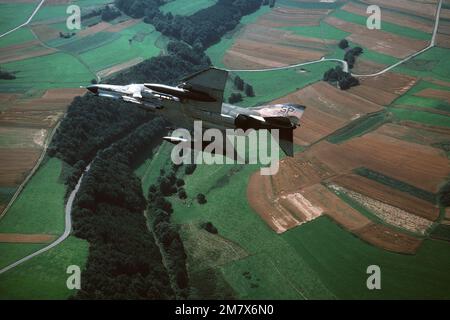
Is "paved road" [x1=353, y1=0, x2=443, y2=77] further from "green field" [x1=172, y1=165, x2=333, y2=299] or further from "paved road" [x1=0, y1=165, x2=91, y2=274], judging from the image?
"paved road" [x1=0, y1=165, x2=91, y2=274]

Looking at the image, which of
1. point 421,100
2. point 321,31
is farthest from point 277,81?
point 421,100

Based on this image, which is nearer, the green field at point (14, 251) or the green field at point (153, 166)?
the green field at point (14, 251)

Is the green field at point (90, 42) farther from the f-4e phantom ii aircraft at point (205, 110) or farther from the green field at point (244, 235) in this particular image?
the f-4e phantom ii aircraft at point (205, 110)

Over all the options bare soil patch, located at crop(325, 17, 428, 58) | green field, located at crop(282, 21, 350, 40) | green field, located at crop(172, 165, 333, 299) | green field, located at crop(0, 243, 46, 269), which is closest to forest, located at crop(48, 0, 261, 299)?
green field, located at crop(172, 165, 333, 299)

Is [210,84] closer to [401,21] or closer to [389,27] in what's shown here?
[389,27]

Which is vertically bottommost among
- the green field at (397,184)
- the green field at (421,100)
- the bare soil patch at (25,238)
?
the bare soil patch at (25,238)

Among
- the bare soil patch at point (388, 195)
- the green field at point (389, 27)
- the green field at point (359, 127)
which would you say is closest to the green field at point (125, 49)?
the green field at point (389, 27)
